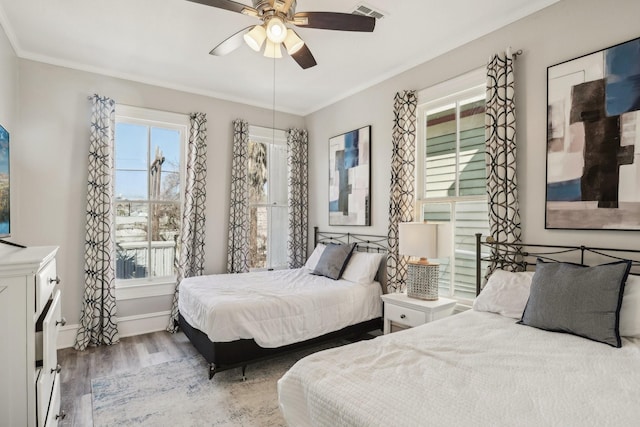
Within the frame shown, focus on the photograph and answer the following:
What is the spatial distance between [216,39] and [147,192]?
1.97 metres

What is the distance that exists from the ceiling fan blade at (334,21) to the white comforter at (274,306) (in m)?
2.07

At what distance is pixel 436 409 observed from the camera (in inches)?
45.1

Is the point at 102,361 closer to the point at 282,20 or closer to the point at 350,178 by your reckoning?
the point at 350,178

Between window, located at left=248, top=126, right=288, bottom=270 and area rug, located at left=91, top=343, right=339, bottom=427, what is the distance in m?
1.91

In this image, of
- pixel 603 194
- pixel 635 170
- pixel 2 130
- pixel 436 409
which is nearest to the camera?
pixel 436 409

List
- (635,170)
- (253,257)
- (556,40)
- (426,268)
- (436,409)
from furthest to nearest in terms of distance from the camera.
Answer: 1. (253,257)
2. (426,268)
3. (556,40)
4. (635,170)
5. (436,409)

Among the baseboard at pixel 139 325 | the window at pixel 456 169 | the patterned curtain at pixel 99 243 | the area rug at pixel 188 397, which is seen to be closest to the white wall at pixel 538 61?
the window at pixel 456 169

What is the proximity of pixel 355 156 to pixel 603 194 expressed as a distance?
247cm

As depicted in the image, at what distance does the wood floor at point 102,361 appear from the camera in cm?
240

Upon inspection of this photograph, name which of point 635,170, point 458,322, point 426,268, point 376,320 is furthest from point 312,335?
point 635,170

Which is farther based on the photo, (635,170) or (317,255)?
(317,255)

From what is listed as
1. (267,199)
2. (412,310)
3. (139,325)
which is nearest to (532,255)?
(412,310)

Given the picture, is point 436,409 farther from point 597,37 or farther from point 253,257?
point 253,257

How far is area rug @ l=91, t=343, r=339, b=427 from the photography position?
2.24 m
